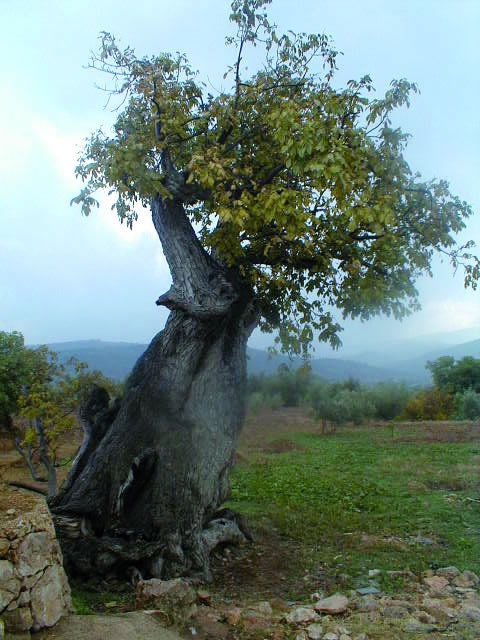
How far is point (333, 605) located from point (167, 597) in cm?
167

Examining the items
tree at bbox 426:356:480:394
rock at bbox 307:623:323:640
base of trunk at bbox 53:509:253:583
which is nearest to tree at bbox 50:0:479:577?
base of trunk at bbox 53:509:253:583

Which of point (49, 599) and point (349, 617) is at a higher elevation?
point (49, 599)

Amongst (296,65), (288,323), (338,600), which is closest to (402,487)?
(288,323)

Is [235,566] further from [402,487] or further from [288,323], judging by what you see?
[402,487]

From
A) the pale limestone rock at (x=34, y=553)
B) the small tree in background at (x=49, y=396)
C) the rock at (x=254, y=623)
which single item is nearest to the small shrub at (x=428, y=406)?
the small tree in background at (x=49, y=396)

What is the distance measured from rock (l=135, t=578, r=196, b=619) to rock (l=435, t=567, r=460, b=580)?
334 centimetres

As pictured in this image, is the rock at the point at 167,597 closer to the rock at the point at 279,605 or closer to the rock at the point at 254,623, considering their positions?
the rock at the point at 254,623

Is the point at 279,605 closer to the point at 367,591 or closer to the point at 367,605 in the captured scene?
the point at 367,605

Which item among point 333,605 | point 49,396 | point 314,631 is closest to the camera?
point 314,631

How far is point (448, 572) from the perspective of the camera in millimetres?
7574

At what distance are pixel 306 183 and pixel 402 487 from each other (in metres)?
8.43

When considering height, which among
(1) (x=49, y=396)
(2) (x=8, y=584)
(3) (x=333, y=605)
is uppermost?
(1) (x=49, y=396)

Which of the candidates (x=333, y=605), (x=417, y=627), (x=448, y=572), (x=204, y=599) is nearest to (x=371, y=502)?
(x=448, y=572)

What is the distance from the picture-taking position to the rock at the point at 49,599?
188 inches
